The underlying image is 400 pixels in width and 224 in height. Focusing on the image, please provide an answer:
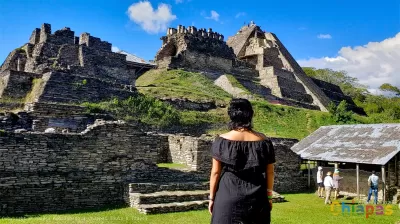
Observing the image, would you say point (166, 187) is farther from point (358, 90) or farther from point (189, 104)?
point (358, 90)

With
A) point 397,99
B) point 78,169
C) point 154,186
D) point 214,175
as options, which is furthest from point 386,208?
point 397,99

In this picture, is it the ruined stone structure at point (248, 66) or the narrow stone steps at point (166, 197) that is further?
the ruined stone structure at point (248, 66)

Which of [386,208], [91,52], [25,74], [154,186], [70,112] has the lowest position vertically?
[386,208]

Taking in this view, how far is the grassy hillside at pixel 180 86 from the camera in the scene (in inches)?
1168

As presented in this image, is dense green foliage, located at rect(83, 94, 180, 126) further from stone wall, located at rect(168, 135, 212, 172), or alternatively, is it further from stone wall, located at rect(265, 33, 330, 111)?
stone wall, located at rect(265, 33, 330, 111)

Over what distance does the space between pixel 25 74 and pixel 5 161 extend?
1246cm

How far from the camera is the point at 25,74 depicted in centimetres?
2189

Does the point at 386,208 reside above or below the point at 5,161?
below

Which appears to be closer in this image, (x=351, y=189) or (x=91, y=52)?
(x=351, y=189)

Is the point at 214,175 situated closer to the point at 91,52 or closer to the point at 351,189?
the point at 351,189

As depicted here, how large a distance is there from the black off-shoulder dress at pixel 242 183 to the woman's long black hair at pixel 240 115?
0.85ft

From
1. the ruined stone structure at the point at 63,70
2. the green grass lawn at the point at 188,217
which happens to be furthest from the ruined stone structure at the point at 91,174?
the ruined stone structure at the point at 63,70

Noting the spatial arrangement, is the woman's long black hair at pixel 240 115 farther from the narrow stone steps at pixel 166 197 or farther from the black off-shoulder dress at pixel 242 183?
the narrow stone steps at pixel 166 197

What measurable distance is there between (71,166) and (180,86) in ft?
73.9
